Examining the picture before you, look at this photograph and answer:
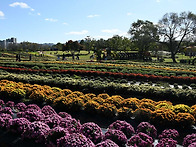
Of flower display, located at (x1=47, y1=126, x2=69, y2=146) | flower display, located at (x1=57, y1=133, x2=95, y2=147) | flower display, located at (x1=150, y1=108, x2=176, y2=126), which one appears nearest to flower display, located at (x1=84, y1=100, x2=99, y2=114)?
flower display, located at (x1=150, y1=108, x2=176, y2=126)

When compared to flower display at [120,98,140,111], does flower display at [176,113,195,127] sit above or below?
below

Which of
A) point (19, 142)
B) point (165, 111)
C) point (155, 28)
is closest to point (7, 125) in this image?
point (19, 142)

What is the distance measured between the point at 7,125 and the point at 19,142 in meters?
0.70

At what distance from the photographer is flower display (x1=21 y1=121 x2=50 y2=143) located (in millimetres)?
4305

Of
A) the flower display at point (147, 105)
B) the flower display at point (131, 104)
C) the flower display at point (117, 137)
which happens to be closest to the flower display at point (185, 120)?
the flower display at point (147, 105)

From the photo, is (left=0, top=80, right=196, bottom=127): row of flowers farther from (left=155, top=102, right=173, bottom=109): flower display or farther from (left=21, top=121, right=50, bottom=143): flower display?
(left=21, top=121, right=50, bottom=143): flower display

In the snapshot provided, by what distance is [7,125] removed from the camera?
16.1 ft

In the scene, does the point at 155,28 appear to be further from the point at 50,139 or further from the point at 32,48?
the point at 32,48

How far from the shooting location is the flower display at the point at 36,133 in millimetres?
4305

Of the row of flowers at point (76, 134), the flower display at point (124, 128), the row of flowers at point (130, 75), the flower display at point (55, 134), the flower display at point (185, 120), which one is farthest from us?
the row of flowers at point (130, 75)

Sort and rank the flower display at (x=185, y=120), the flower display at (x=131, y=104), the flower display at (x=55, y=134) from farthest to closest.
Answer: the flower display at (x=131, y=104) < the flower display at (x=185, y=120) < the flower display at (x=55, y=134)

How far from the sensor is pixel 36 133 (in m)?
4.35

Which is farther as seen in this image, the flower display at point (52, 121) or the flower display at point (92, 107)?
the flower display at point (92, 107)

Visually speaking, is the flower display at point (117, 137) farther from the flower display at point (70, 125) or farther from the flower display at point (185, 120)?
the flower display at point (185, 120)
